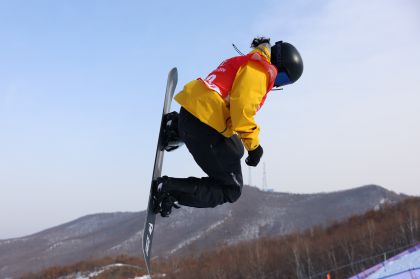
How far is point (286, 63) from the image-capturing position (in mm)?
3875

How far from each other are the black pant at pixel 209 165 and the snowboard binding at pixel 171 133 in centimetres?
41

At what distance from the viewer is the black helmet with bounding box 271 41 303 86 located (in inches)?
153

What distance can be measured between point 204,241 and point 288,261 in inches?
1527

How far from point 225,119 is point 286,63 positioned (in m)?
0.77

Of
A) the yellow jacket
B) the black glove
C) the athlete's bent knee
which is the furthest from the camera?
the athlete's bent knee

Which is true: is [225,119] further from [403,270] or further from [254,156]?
[403,270]

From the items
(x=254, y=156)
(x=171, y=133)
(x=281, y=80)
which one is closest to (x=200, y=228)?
(x=171, y=133)

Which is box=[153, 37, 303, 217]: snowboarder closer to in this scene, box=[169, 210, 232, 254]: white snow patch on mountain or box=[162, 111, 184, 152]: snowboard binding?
box=[162, 111, 184, 152]: snowboard binding

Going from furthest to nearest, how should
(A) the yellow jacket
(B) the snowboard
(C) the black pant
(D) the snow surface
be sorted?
(D) the snow surface
(B) the snowboard
(C) the black pant
(A) the yellow jacket

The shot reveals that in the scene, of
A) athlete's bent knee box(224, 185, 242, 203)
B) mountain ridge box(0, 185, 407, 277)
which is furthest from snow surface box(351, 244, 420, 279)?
mountain ridge box(0, 185, 407, 277)

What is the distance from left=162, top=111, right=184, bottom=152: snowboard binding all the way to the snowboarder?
465 mm

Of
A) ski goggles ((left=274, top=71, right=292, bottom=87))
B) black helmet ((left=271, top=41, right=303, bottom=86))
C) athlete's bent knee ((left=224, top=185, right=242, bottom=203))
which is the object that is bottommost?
athlete's bent knee ((left=224, top=185, right=242, bottom=203))

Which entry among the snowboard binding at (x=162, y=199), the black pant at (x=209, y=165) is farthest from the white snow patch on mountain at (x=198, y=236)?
the black pant at (x=209, y=165)

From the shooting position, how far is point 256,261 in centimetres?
5584
